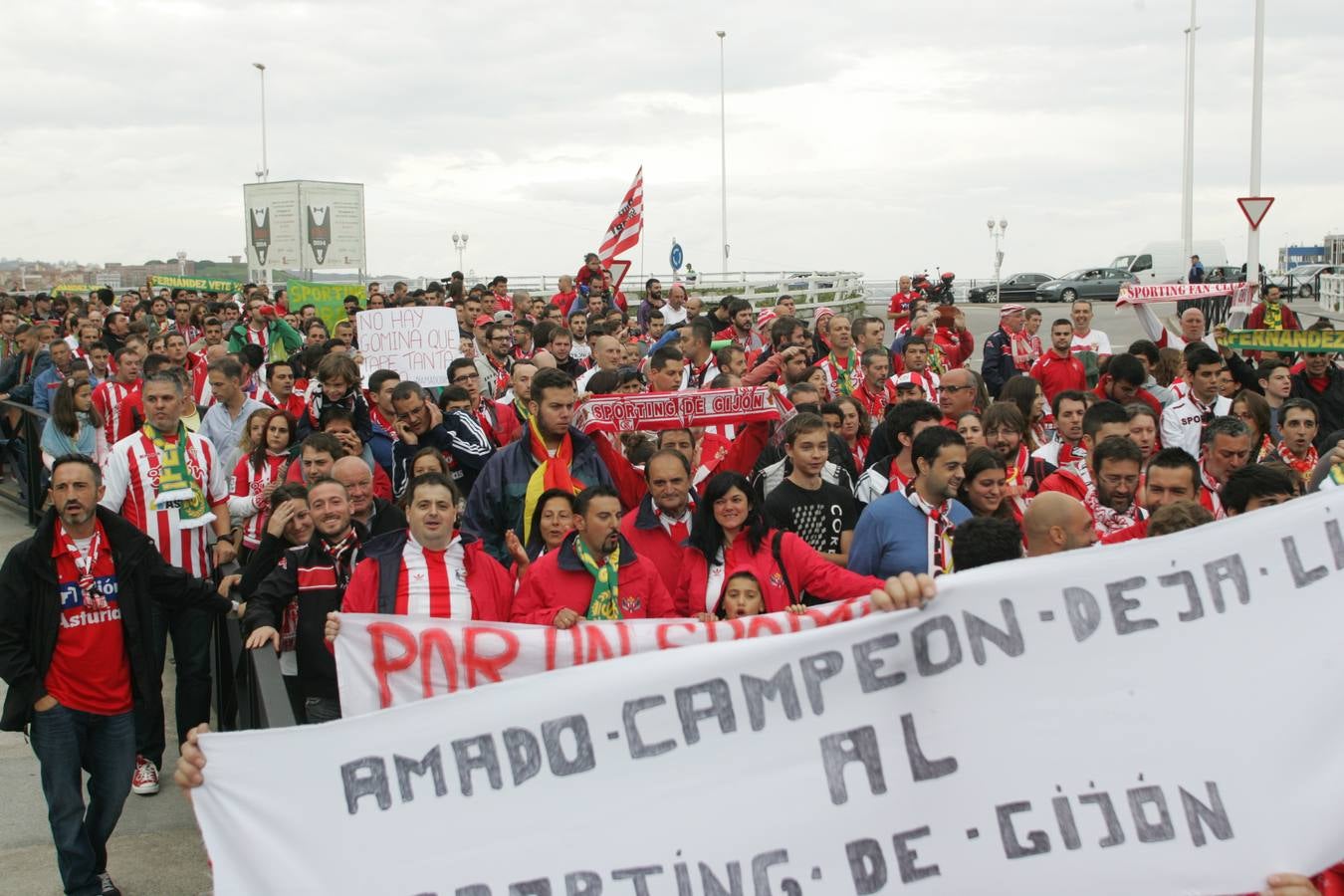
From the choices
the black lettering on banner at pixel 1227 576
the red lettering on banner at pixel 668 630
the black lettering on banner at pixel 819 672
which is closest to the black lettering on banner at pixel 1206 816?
the black lettering on banner at pixel 1227 576

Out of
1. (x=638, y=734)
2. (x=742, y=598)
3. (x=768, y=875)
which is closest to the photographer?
(x=768, y=875)

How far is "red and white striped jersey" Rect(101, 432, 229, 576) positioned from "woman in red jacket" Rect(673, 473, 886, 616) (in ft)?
10.7

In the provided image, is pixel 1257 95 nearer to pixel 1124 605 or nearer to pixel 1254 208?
pixel 1254 208

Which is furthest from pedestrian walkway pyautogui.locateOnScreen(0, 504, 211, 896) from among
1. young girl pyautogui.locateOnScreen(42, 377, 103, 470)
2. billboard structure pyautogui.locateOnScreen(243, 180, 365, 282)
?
billboard structure pyautogui.locateOnScreen(243, 180, 365, 282)

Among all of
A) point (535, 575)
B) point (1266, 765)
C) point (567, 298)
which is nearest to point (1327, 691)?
point (1266, 765)

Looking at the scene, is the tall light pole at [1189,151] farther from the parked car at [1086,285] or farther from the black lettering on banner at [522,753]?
the black lettering on banner at [522,753]

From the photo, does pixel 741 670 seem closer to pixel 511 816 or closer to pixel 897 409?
pixel 511 816

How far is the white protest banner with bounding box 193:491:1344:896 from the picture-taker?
13.1 feet

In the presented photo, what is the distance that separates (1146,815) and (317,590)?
3293 millimetres

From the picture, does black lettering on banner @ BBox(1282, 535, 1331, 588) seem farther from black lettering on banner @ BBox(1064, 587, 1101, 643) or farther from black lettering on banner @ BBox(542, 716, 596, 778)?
black lettering on banner @ BBox(542, 716, 596, 778)

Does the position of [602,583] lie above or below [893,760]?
above

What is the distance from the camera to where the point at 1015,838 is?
4.01 m

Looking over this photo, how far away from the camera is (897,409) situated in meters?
7.09

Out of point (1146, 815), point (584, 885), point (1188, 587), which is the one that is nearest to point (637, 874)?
point (584, 885)
